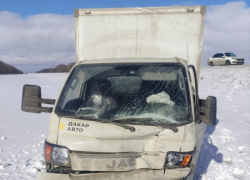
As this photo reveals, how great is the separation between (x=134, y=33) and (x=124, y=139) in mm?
2800

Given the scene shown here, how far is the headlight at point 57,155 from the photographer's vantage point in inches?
118

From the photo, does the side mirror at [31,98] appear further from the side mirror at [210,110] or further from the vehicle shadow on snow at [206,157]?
the vehicle shadow on snow at [206,157]

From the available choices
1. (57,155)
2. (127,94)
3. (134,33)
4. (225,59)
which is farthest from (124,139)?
(225,59)

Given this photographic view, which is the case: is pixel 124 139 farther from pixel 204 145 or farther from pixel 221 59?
pixel 221 59

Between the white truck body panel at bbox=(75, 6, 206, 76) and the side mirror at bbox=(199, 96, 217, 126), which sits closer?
the side mirror at bbox=(199, 96, 217, 126)

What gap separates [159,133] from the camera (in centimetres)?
300

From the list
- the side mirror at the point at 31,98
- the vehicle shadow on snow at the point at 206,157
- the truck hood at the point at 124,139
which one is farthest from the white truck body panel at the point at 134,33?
the truck hood at the point at 124,139

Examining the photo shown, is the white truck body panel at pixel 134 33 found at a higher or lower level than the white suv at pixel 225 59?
lower

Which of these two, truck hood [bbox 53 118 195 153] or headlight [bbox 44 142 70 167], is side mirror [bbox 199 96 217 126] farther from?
headlight [bbox 44 142 70 167]

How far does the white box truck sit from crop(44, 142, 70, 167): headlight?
0.4 inches

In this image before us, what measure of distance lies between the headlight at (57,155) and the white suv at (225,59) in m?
28.8

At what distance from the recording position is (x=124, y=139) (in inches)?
117

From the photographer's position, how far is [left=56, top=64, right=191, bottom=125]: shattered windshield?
3.30 metres

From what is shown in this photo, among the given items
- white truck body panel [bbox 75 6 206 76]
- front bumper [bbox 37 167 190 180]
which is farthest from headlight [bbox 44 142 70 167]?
white truck body panel [bbox 75 6 206 76]
